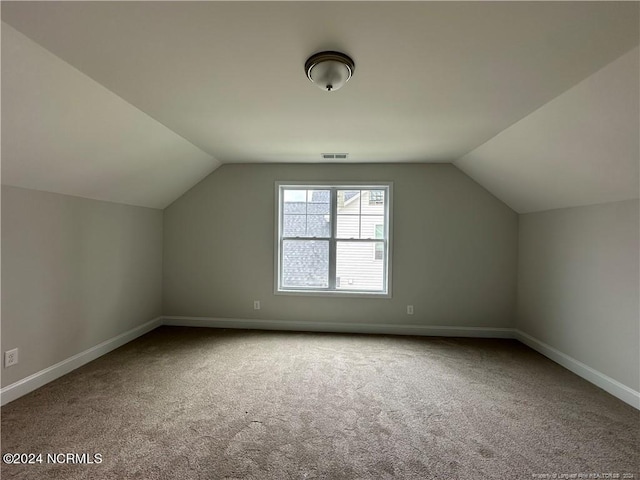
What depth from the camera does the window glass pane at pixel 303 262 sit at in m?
4.12

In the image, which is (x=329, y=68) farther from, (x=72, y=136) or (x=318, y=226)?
(x=318, y=226)

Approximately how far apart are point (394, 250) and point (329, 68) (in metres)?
2.74

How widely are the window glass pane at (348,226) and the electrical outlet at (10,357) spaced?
3339 mm

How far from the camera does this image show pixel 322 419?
6.88 feet

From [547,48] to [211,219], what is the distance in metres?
3.81

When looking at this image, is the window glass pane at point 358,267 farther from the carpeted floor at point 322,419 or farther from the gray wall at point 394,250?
the carpeted floor at point 322,419

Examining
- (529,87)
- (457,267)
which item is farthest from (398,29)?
(457,267)

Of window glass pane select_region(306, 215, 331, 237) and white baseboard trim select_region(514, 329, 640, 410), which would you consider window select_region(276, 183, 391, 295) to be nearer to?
window glass pane select_region(306, 215, 331, 237)

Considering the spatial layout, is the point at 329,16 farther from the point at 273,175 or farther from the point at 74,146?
the point at 273,175

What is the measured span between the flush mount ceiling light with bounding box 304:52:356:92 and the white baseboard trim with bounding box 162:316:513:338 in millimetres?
3106

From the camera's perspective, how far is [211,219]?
161 inches

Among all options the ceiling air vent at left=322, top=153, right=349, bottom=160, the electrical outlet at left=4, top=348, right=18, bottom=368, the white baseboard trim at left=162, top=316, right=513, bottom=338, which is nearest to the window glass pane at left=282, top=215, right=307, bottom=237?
the ceiling air vent at left=322, top=153, right=349, bottom=160

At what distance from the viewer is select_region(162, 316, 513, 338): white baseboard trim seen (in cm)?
384

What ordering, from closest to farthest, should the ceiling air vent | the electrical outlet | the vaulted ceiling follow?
the vaulted ceiling, the electrical outlet, the ceiling air vent
